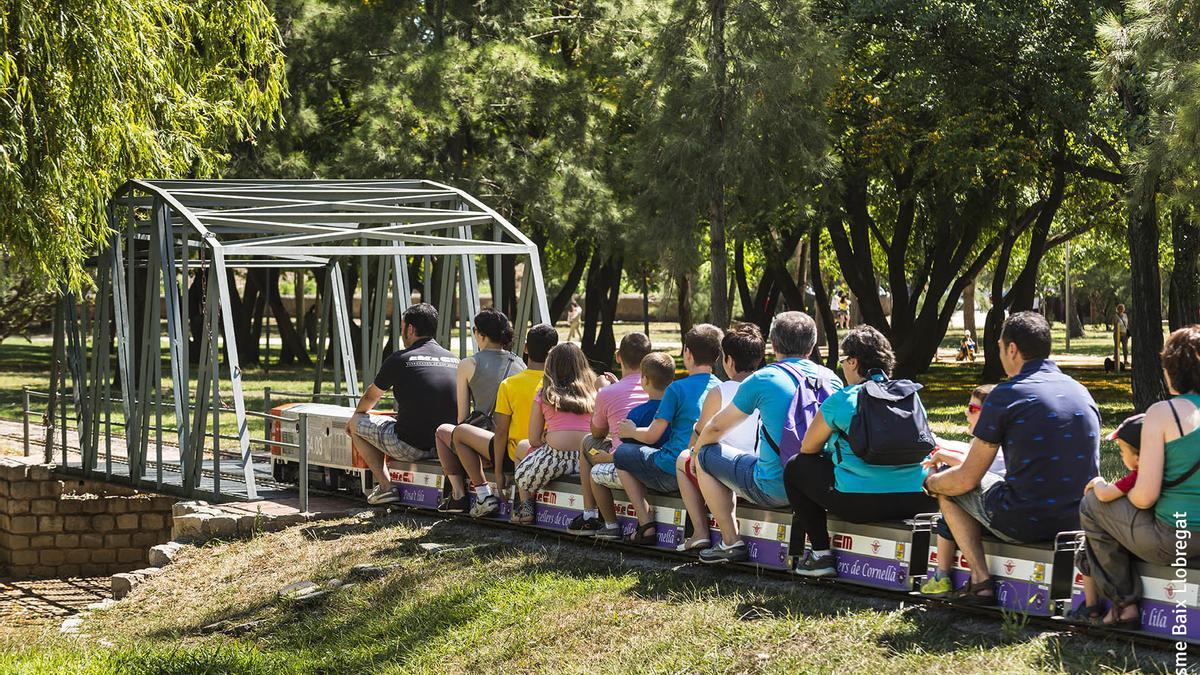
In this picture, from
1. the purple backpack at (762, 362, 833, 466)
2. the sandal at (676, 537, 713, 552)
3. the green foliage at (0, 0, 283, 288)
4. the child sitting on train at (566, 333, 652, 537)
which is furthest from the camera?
the green foliage at (0, 0, 283, 288)

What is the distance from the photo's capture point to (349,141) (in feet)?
87.6

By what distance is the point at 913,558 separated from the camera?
7.18 metres

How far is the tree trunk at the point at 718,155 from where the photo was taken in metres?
18.7

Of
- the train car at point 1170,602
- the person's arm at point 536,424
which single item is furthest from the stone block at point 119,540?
the train car at point 1170,602

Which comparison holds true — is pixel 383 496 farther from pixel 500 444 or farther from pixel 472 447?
pixel 500 444

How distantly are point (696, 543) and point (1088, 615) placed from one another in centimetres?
264

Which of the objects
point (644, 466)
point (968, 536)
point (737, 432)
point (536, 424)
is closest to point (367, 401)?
point (536, 424)

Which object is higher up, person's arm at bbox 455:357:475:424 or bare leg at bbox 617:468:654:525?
person's arm at bbox 455:357:475:424

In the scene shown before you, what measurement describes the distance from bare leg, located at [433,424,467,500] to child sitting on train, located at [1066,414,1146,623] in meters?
5.24

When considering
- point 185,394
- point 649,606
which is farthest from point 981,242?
point 649,606

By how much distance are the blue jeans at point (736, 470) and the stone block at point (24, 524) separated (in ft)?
31.0

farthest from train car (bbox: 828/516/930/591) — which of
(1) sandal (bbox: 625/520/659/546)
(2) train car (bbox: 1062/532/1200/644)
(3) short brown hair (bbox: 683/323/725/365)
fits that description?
(1) sandal (bbox: 625/520/659/546)

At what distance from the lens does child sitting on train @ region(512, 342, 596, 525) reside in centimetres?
959

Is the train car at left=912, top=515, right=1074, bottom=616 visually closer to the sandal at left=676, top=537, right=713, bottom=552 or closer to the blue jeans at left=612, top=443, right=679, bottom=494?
the sandal at left=676, top=537, right=713, bottom=552
